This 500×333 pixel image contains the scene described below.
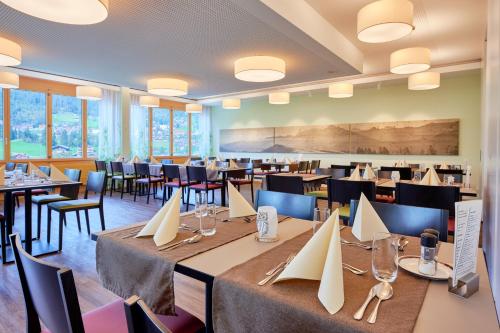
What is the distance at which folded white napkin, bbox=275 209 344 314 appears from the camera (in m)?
0.83

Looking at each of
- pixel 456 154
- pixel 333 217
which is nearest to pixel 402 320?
pixel 333 217

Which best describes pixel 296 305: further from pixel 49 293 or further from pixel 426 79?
pixel 426 79

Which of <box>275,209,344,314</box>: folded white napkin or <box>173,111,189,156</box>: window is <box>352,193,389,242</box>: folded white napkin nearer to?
<box>275,209,344,314</box>: folded white napkin

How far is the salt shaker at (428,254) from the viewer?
1.02 m

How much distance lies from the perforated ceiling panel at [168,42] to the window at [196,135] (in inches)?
160

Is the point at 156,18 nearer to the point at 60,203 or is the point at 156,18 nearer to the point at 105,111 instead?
the point at 60,203

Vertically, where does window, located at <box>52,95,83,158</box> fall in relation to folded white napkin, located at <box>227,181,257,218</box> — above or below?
above

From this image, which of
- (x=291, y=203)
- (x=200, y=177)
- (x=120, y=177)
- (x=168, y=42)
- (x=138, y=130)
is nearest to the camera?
(x=291, y=203)

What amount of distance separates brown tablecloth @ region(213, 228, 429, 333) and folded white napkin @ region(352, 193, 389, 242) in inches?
12.2

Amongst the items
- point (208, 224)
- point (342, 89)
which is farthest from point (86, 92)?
point (208, 224)

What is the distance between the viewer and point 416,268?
1.08m

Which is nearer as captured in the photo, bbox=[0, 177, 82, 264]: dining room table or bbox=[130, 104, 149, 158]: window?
bbox=[0, 177, 82, 264]: dining room table

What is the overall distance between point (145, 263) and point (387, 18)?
10.4 feet

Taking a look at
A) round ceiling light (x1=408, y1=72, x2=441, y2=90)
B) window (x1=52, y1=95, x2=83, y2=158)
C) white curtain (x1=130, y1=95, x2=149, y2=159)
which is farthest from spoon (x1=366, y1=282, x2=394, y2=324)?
white curtain (x1=130, y1=95, x2=149, y2=159)
